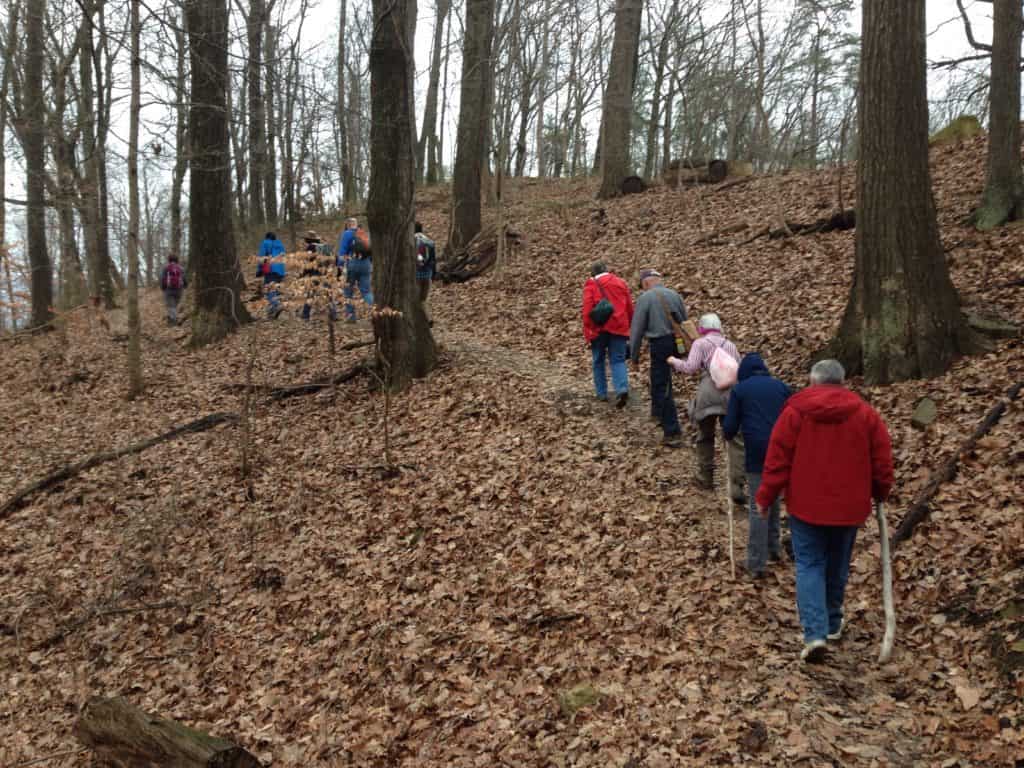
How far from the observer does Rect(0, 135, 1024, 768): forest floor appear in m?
4.32

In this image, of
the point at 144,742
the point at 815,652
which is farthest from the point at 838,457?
the point at 144,742

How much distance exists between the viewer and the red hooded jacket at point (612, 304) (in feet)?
28.9

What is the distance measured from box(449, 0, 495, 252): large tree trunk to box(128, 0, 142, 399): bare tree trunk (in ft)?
24.0

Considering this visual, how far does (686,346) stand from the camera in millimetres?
8125

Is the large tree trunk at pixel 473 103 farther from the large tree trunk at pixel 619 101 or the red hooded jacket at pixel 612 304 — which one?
the red hooded jacket at pixel 612 304

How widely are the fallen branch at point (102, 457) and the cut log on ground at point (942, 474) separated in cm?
897

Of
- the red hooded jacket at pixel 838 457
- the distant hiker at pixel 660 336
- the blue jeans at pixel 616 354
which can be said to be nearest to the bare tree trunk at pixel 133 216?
the blue jeans at pixel 616 354

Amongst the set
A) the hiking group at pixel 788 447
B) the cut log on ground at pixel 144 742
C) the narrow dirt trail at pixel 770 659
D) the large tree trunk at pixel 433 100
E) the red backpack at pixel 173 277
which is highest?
the large tree trunk at pixel 433 100

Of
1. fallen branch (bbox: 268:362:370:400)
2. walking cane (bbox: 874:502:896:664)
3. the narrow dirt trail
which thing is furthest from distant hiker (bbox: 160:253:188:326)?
walking cane (bbox: 874:502:896:664)

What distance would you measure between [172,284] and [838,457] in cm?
1652

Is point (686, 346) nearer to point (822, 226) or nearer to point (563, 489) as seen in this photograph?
point (563, 489)

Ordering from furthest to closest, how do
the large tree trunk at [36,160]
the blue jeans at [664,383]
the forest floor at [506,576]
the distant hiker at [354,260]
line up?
the large tree trunk at [36,160]
the distant hiker at [354,260]
the blue jeans at [664,383]
the forest floor at [506,576]

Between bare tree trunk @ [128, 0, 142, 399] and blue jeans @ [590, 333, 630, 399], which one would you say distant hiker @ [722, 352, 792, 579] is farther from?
A: bare tree trunk @ [128, 0, 142, 399]

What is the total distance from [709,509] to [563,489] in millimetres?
1485
